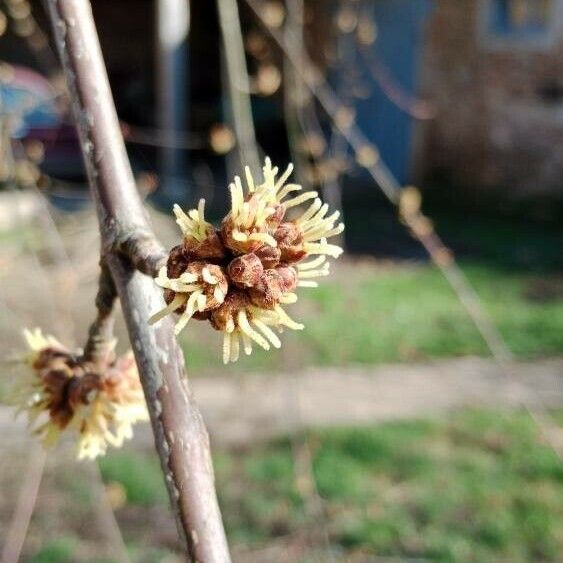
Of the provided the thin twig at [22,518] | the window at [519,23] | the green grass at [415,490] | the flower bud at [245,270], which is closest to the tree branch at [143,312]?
the flower bud at [245,270]

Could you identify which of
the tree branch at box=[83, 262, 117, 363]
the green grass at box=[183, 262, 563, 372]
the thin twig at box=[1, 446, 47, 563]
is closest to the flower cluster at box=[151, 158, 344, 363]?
the tree branch at box=[83, 262, 117, 363]

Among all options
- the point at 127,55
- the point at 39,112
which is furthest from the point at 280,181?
A: the point at 127,55

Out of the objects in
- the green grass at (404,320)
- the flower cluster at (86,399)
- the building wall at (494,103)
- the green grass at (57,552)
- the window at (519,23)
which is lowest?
the flower cluster at (86,399)

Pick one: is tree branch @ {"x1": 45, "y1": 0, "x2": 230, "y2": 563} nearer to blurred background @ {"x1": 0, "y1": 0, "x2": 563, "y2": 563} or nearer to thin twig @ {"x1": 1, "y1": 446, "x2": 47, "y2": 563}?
blurred background @ {"x1": 0, "y1": 0, "x2": 563, "y2": 563}

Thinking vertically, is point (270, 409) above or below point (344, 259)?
below

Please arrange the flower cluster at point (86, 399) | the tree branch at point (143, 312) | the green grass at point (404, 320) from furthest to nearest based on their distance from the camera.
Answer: the green grass at point (404, 320) → the flower cluster at point (86, 399) → the tree branch at point (143, 312)

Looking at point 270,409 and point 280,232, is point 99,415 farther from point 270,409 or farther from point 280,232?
point 270,409

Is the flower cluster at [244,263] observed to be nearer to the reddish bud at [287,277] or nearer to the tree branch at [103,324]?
the reddish bud at [287,277]
